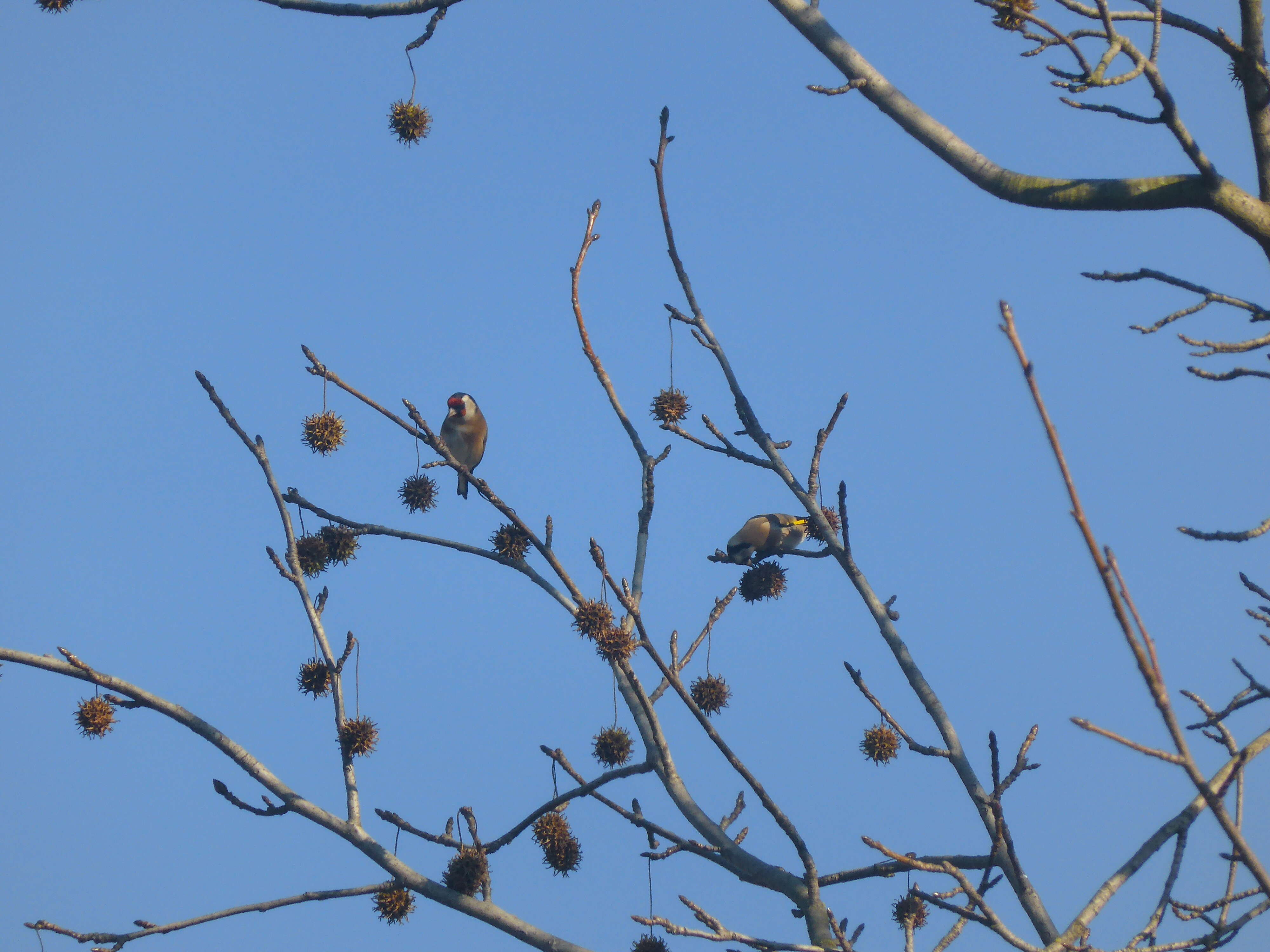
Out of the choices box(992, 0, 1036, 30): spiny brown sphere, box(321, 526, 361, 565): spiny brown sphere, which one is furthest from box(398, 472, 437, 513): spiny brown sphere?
box(992, 0, 1036, 30): spiny brown sphere

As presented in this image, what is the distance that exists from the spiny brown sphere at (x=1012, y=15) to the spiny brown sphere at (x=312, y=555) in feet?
12.5

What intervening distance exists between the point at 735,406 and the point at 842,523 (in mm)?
869

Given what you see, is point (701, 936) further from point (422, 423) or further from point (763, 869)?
point (422, 423)

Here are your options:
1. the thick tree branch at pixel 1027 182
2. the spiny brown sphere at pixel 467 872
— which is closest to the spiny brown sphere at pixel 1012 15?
the thick tree branch at pixel 1027 182

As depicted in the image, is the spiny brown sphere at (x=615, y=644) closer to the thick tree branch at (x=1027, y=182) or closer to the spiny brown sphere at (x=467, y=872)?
the spiny brown sphere at (x=467, y=872)

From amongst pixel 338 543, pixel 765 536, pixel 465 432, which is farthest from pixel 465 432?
pixel 338 543

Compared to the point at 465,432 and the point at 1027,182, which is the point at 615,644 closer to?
the point at 1027,182

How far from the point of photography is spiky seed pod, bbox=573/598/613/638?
468 cm

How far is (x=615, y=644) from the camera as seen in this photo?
4629 mm

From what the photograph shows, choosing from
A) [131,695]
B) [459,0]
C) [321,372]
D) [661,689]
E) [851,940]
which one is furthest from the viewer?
[661,689]

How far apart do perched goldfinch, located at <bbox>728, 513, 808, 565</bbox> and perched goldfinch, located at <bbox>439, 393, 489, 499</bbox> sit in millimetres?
2527

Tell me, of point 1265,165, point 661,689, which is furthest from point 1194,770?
point 661,689

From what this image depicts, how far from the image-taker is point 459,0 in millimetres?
4715

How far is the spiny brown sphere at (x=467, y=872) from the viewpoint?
175 inches
